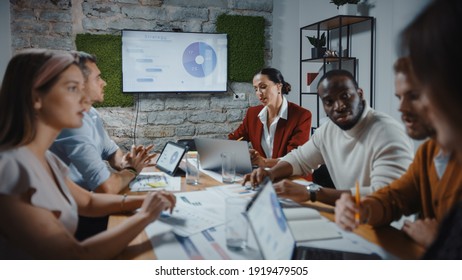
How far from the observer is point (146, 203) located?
0.92 meters

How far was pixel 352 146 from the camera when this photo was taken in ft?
4.67

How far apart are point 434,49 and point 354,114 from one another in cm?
82

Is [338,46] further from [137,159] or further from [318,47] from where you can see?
[137,159]

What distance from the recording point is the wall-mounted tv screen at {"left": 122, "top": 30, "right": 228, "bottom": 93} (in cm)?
319

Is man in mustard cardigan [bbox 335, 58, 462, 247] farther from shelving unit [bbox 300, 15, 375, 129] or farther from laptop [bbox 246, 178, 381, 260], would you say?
shelving unit [bbox 300, 15, 375, 129]

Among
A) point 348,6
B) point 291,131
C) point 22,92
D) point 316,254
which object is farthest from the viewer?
point 348,6

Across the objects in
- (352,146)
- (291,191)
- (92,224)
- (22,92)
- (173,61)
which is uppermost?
(173,61)

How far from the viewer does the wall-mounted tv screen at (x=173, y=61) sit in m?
3.19

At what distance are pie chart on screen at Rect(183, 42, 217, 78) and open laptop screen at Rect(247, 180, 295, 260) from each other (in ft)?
8.84

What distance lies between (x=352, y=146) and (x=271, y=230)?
77cm

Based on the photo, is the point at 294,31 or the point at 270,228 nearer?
the point at 270,228

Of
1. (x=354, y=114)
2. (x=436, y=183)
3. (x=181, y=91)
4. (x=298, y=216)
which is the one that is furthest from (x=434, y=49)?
(x=181, y=91)

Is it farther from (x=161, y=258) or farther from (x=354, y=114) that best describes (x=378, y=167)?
(x=161, y=258)

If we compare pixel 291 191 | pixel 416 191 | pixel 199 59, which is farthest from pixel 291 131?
pixel 199 59
